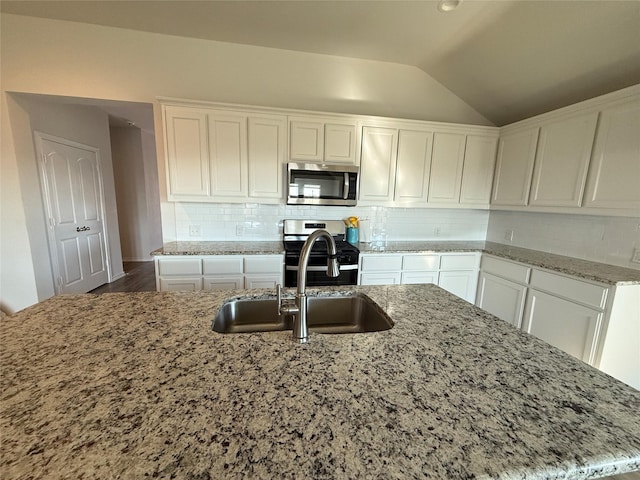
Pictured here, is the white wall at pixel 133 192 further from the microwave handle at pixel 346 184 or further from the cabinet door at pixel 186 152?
the microwave handle at pixel 346 184

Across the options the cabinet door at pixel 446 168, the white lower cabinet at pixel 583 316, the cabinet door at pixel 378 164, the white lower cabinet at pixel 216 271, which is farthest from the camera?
the cabinet door at pixel 446 168

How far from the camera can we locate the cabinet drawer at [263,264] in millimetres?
2527

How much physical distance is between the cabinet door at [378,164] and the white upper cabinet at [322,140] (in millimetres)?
154

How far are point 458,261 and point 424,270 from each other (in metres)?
0.40

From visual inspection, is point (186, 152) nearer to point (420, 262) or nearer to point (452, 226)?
point (420, 262)

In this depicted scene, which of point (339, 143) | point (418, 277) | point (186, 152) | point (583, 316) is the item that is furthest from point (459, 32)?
point (186, 152)

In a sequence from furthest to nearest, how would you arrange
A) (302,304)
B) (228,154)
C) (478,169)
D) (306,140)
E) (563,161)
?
(478,169), (306,140), (228,154), (563,161), (302,304)

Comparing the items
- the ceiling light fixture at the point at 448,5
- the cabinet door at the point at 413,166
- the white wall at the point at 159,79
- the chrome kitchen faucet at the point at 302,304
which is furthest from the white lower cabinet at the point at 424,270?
the ceiling light fixture at the point at 448,5

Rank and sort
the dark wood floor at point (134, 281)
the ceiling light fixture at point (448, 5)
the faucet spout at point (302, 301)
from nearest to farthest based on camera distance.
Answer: the faucet spout at point (302, 301), the ceiling light fixture at point (448, 5), the dark wood floor at point (134, 281)

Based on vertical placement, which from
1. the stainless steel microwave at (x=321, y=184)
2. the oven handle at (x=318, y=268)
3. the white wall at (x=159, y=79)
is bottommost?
the oven handle at (x=318, y=268)

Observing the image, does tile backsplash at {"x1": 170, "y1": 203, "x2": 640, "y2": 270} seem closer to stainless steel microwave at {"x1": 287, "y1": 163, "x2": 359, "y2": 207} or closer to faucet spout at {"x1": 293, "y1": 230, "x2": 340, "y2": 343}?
stainless steel microwave at {"x1": 287, "y1": 163, "x2": 359, "y2": 207}

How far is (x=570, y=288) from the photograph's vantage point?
6.77ft

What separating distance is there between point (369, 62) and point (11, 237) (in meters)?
4.12

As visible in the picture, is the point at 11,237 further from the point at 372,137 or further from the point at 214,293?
the point at 372,137
